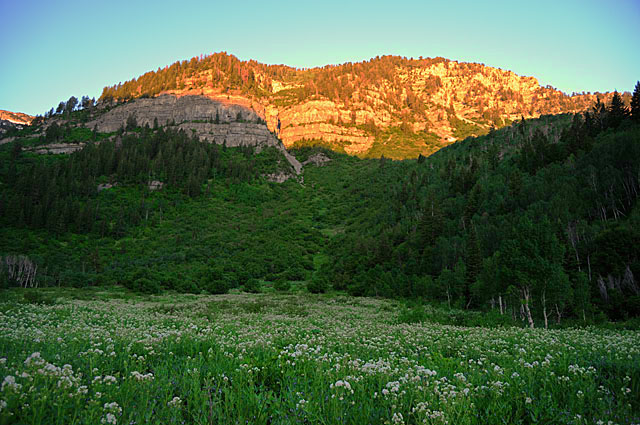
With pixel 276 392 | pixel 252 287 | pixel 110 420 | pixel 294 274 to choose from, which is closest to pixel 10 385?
pixel 110 420

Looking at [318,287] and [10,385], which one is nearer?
[10,385]

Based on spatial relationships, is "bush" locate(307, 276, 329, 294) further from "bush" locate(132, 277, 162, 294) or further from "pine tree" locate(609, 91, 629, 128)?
"pine tree" locate(609, 91, 629, 128)

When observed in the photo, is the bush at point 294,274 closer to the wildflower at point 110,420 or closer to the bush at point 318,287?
the bush at point 318,287

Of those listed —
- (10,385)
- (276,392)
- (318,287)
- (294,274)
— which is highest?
(10,385)

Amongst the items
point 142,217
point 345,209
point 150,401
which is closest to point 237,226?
point 142,217

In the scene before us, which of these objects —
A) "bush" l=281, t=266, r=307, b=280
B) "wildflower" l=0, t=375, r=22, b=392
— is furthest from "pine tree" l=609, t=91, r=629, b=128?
"wildflower" l=0, t=375, r=22, b=392

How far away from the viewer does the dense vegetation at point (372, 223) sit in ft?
107

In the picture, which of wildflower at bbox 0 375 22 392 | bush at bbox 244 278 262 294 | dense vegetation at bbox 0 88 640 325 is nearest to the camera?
wildflower at bbox 0 375 22 392

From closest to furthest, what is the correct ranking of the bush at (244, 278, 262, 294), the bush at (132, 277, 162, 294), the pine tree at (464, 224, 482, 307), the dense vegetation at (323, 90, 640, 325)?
1. the dense vegetation at (323, 90, 640, 325)
2. the pine tree at (464, 224, 482, 307)
3. the bush at (132, 277, 162, 294)
4. the bush at (244, 278, 262, 294)

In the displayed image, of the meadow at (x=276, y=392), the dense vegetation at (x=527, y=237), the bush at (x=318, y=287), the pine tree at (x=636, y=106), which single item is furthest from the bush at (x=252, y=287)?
the pine tree at (x=636, y=106)

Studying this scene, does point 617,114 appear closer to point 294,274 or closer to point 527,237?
point 527,237

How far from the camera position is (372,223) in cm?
9519

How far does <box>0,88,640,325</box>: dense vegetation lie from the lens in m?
32.7

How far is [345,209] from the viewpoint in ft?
451
